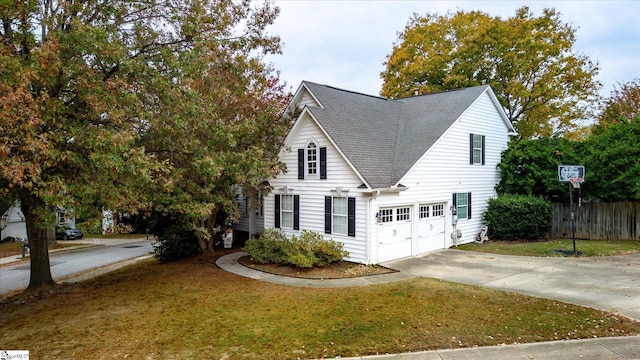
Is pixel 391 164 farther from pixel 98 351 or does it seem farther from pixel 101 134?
pixel 98 351

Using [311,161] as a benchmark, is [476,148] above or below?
above

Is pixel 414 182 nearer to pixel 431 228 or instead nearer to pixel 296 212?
pixel 431 228

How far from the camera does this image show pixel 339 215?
14.8 metres

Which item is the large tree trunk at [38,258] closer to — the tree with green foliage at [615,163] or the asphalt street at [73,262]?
the asphalt street at [73,262]

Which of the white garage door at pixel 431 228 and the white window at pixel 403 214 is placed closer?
the white window at pixel 403 214

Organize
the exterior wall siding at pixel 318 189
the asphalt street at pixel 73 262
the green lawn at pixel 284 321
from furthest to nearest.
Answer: the asphalt street at pixel 73 262, the exterior wall siding at pixel 318 189, the green lawn at pixel 284 321

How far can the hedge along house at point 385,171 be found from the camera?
14.3m

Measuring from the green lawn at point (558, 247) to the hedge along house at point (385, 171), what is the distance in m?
1.36

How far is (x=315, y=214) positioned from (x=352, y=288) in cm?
507

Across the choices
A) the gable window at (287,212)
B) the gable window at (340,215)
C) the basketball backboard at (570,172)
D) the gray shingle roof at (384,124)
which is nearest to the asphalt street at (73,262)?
the gable window at (287,212)

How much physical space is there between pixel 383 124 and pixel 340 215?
566 cm

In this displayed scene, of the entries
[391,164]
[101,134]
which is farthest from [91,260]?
[391,164]

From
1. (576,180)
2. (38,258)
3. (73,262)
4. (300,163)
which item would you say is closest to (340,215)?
(300,163)

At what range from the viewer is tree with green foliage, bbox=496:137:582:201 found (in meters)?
19.4
